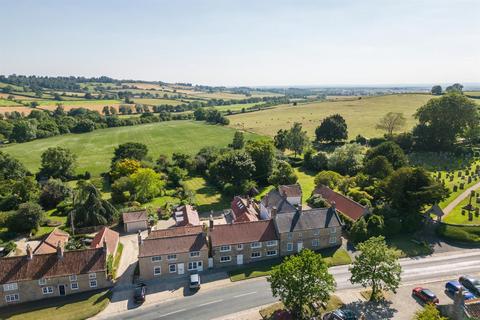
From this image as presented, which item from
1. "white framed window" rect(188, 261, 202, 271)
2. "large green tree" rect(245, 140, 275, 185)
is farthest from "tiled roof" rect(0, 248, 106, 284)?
"large green tree" rect(245, 140, 275, 185)

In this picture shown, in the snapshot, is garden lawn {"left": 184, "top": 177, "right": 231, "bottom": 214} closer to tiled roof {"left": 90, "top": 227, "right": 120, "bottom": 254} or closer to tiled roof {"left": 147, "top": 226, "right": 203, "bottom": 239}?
tiled roof {"left": 147, "top": 226, "right": 203, "bottom": 239}

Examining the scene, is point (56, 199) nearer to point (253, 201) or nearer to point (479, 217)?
point (253, 201)

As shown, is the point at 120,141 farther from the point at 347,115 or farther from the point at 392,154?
the point at 347,115

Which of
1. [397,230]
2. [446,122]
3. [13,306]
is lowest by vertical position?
[13,306]

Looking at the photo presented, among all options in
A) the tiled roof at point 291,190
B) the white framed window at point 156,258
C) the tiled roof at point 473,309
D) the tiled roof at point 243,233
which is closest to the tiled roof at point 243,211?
the tiled roof at point 243,233

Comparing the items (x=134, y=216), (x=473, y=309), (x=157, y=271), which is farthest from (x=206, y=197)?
(x=473, y=309)

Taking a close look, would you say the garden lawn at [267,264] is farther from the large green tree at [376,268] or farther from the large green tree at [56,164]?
the large green tree at [56,164]

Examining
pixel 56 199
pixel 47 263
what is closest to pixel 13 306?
pixel 47 263
